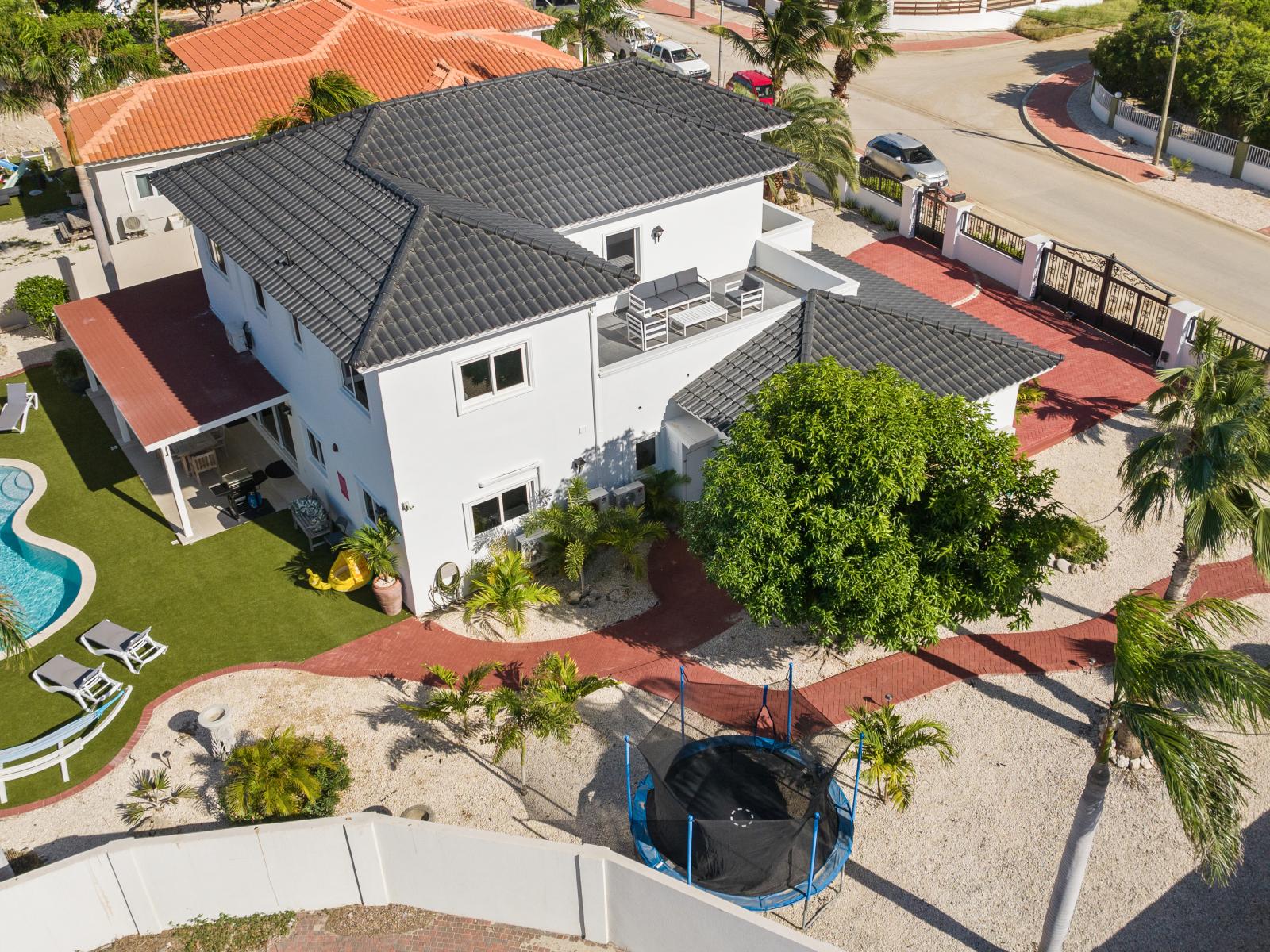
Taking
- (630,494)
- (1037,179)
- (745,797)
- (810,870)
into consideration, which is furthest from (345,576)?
(1037,179)

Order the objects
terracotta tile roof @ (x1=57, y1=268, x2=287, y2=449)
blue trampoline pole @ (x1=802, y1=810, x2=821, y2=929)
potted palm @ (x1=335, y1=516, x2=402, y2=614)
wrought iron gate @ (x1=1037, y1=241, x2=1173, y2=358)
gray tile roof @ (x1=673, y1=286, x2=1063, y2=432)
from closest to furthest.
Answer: blue trampoline pole @ (x1=802, y1=810, x2=821, y2=929) < potted palm @ (x1=335, y1=516, x2=402, y2=614) < gray tile roof @ (x1=673, y1=286, x2=1063, y2=432) < terracotta tile roof @ (x1=57, y1=268, x2=287, y2=449) < wrought iron gate @ (x1=1037, y1=241, x2=1173, y2=358)

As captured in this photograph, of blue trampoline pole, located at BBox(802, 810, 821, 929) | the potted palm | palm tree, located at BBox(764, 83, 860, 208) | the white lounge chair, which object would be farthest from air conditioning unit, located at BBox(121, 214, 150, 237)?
blue trampoline pole, located at BBox(802, 810, 821, 929)

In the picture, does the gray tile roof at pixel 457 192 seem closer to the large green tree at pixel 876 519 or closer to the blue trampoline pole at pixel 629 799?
the large green tree at pixel 876 519

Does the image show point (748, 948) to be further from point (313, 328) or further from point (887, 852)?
point (313, 328)

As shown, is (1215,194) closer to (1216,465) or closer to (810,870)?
(1216,465)

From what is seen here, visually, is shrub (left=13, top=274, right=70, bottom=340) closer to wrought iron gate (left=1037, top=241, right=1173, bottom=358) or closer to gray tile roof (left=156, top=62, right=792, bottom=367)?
gray tile roof (left=156, top=62, right=792, bottom=367)

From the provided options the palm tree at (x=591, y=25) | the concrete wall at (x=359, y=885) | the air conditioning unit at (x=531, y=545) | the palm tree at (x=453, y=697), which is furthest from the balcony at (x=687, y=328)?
the palm tree at (x=591, y=25)
